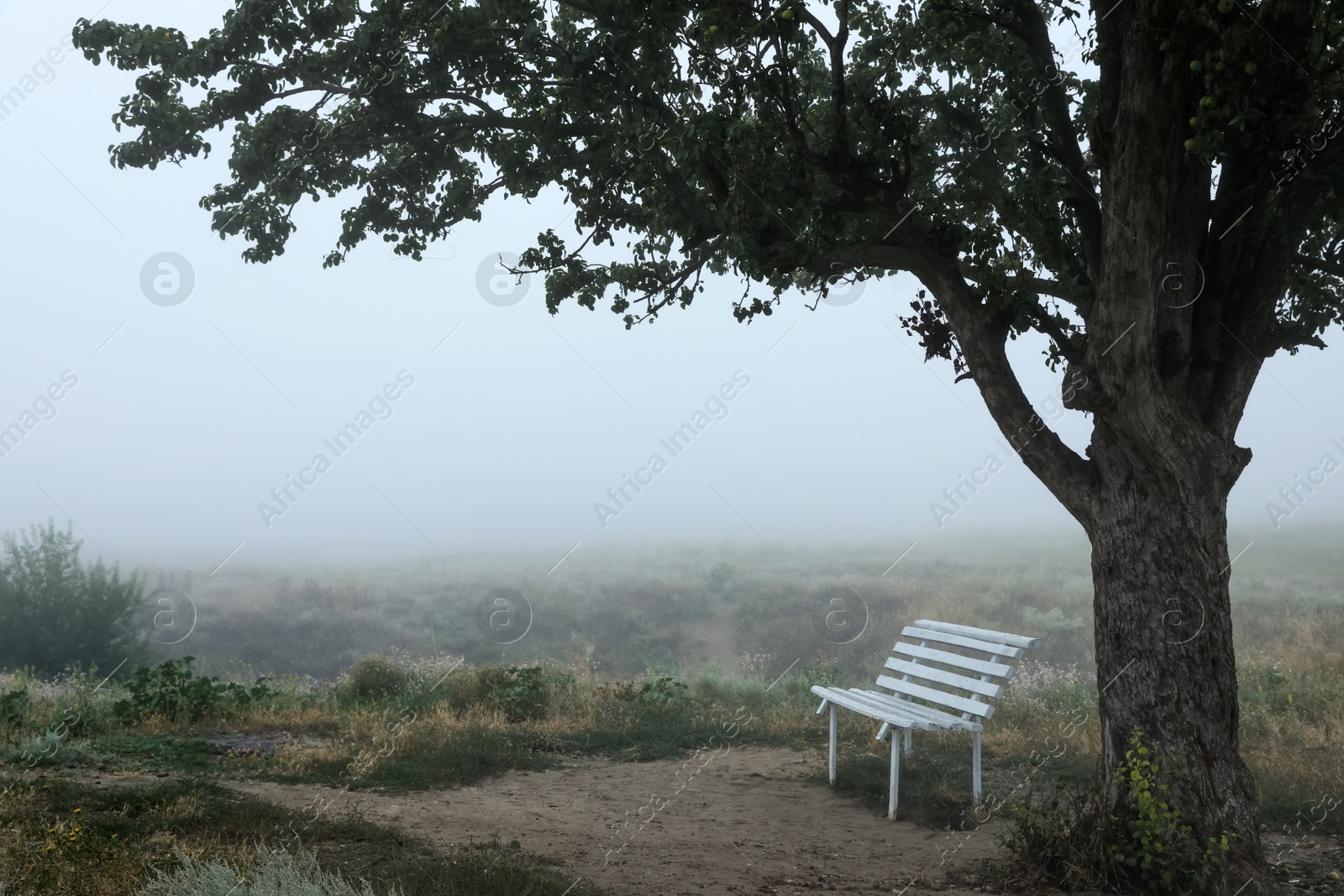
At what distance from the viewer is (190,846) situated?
192 inches

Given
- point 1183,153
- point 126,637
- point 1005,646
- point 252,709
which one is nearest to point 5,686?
point 252,709

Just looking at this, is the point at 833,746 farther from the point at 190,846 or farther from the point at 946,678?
the point at 190,846

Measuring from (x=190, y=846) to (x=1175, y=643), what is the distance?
5254 millimetres

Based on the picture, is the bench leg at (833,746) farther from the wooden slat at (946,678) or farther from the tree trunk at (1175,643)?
the tree trunk at (1175,643)

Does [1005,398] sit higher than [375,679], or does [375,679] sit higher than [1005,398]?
[1005,398]

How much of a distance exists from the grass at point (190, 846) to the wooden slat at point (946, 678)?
309 centimetres

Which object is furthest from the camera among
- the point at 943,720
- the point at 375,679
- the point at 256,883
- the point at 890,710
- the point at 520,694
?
the point at 375,679

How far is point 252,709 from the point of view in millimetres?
9680

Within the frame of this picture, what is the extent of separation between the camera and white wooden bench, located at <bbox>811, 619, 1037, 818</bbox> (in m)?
6.40

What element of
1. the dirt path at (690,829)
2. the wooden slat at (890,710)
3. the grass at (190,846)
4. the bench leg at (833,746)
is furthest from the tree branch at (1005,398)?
the grass at (190,846)

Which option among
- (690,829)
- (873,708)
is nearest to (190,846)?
(690,829)

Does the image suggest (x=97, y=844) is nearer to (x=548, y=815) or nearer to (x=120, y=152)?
(x=548, y=815)

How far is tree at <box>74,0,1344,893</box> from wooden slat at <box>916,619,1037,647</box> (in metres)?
0.78

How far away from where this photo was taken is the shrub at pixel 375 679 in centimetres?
1089
